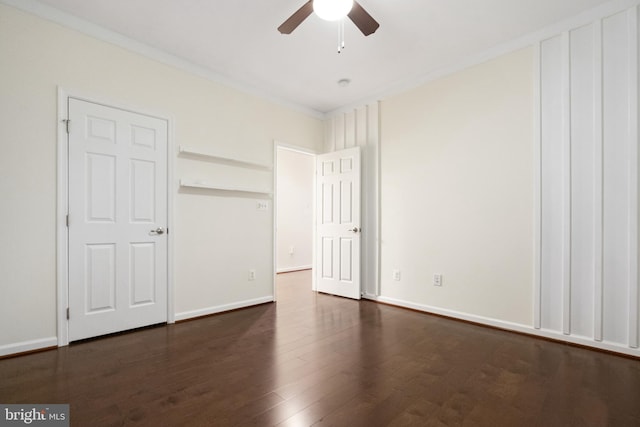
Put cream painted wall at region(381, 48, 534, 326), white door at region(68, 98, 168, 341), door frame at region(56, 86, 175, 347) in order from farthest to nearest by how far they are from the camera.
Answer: cream painted wall at region(381, 48, 534, 326)
white door at region(68, 98, 168, 341)
door frame at region(56, 86, 175, 347)

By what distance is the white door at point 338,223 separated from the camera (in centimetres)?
431

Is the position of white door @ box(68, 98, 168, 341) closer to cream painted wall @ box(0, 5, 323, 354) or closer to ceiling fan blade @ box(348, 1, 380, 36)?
cream painted wall @ box(0, 5, 323, 354)

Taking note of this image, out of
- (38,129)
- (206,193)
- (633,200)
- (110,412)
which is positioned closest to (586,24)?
(633,200)

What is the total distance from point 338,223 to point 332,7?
2.86 meters

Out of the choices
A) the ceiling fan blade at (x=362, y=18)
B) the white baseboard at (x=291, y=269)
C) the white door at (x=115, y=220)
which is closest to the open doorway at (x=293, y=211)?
the white baseboard at (x=291, y=269)

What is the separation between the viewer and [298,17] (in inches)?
90.1

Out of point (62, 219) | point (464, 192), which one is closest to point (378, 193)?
point (464, 192)

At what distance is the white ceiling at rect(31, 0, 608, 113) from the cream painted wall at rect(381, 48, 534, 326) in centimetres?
38

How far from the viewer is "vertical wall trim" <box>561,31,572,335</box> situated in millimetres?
2709

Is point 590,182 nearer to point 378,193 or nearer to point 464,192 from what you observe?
point 464,192

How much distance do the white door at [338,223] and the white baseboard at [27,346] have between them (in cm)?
314

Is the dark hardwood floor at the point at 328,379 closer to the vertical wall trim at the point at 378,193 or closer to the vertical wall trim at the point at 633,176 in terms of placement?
the vertical wall trim at the point at 633,176

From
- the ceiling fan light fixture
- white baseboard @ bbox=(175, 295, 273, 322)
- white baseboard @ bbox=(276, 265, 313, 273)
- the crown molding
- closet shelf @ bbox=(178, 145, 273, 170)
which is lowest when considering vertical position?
white baseboard @ bbox=(276, 265, 313, 273)

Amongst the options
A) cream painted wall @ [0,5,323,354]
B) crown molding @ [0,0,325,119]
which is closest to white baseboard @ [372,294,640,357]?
cream painted wall @ [0,5,323,354]
